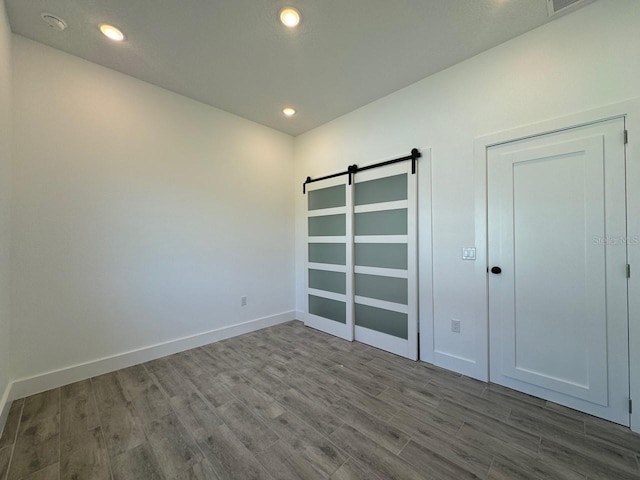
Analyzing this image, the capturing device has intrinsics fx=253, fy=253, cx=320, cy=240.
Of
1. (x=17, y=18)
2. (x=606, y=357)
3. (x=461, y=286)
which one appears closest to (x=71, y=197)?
(x=17, y=18)

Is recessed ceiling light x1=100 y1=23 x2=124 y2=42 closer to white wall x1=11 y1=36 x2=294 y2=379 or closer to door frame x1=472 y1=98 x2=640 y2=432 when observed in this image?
white wall x1=11 y1=36 x2=294 y2=379

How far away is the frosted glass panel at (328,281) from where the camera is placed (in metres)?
3.53

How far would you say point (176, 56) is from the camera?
2.40 meters

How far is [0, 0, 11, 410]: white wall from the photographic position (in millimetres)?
1820

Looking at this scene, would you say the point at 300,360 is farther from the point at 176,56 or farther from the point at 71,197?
the point at 176,56

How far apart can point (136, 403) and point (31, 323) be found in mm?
1177

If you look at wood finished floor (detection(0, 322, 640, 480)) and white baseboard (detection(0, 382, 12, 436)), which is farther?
white baseboard (detection(0, 382, 12, 436))

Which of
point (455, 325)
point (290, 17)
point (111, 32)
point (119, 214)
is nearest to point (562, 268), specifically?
point (455, 325)

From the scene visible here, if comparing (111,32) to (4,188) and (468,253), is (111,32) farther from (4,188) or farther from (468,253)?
(468,253)

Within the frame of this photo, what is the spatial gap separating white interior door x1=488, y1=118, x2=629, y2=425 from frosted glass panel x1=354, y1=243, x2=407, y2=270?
858 millimetres

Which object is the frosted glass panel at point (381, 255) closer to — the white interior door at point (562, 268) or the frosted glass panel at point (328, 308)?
the frosted glass panel at point (328, 308)

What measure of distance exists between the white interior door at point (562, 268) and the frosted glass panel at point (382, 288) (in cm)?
85

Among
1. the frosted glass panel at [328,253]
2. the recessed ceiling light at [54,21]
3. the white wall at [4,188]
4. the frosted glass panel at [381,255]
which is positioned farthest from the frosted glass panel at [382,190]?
the white wall at [4,188]

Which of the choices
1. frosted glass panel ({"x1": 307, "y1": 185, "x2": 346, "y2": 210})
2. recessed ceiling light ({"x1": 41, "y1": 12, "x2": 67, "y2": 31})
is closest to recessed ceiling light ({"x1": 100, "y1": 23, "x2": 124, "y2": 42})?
recessed ceiling light ({"x1": 41, "y1": 12, "x2": 67, "y2": 31})
